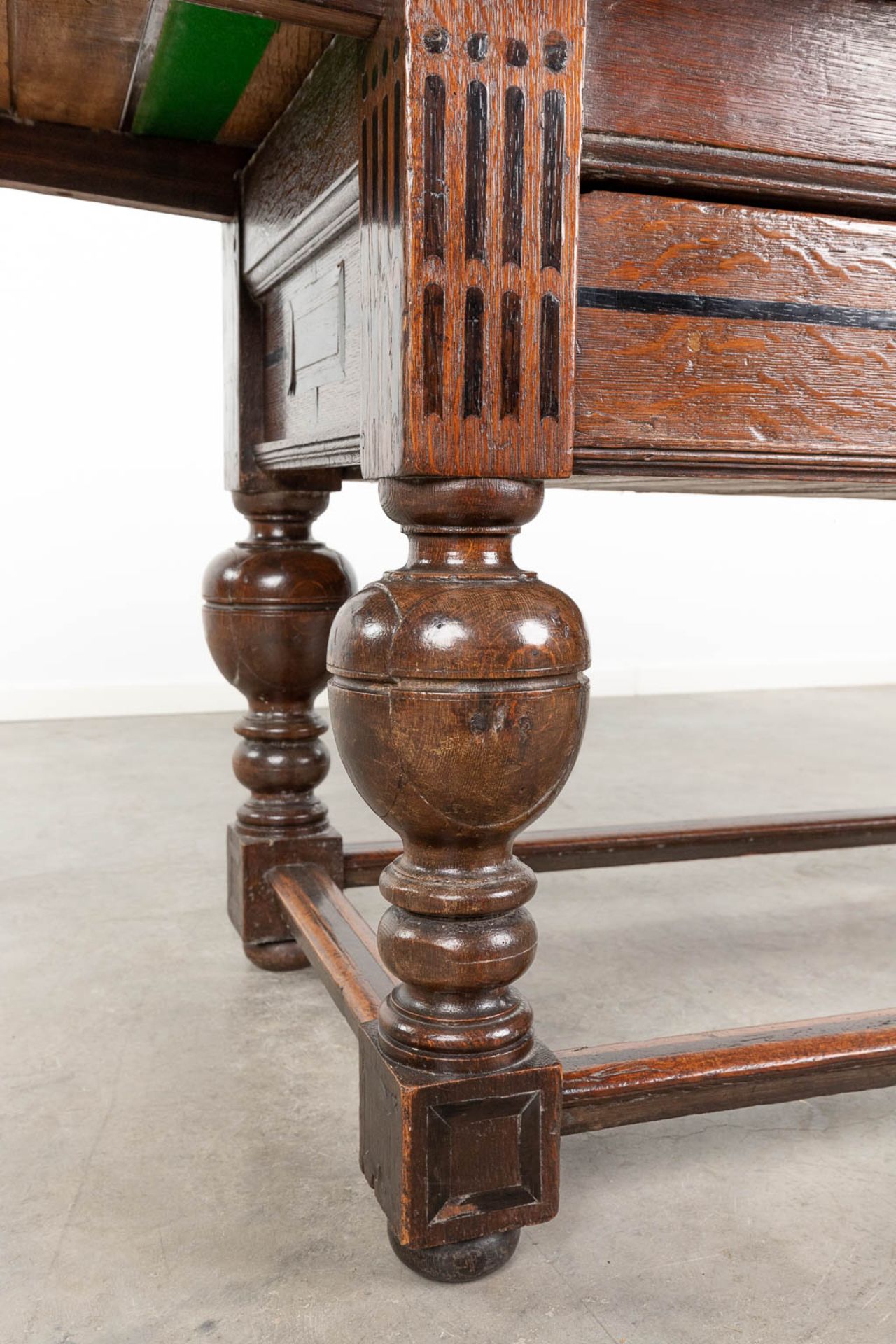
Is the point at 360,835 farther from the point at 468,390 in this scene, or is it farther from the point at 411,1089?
the point at 468,390

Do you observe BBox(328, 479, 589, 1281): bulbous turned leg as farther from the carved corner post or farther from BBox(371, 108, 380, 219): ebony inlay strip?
BBox(371, 108, 380, 219): ebony inlay strip

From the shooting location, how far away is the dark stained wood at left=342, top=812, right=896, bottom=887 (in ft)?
5.69

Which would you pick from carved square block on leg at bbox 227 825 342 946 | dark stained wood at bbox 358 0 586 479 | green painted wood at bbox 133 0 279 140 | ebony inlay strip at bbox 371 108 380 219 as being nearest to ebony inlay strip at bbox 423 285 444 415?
dark stained wood at bbox 358 0 586 479

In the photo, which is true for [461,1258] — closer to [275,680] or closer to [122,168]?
[275,680]

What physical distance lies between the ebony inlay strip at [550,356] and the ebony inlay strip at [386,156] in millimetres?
134

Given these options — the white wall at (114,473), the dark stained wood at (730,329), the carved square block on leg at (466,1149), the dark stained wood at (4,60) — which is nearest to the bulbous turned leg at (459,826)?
the carved square block on leg at (466,1149)

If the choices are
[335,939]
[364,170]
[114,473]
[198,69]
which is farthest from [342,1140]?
[114,473]

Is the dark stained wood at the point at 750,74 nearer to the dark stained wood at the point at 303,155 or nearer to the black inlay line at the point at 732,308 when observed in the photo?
the black inlay line at the point at 732,308

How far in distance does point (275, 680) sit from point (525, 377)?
0.87 m

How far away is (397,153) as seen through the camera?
863 millimetres

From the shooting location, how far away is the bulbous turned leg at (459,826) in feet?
2.96

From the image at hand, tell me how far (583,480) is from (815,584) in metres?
4.04

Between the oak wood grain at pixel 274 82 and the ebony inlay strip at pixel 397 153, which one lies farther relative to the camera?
the oak wood grain at pixel 274 82

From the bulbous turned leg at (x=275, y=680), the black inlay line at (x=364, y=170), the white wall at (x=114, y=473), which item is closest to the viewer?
the black inlay line at (x=364, y=170)
